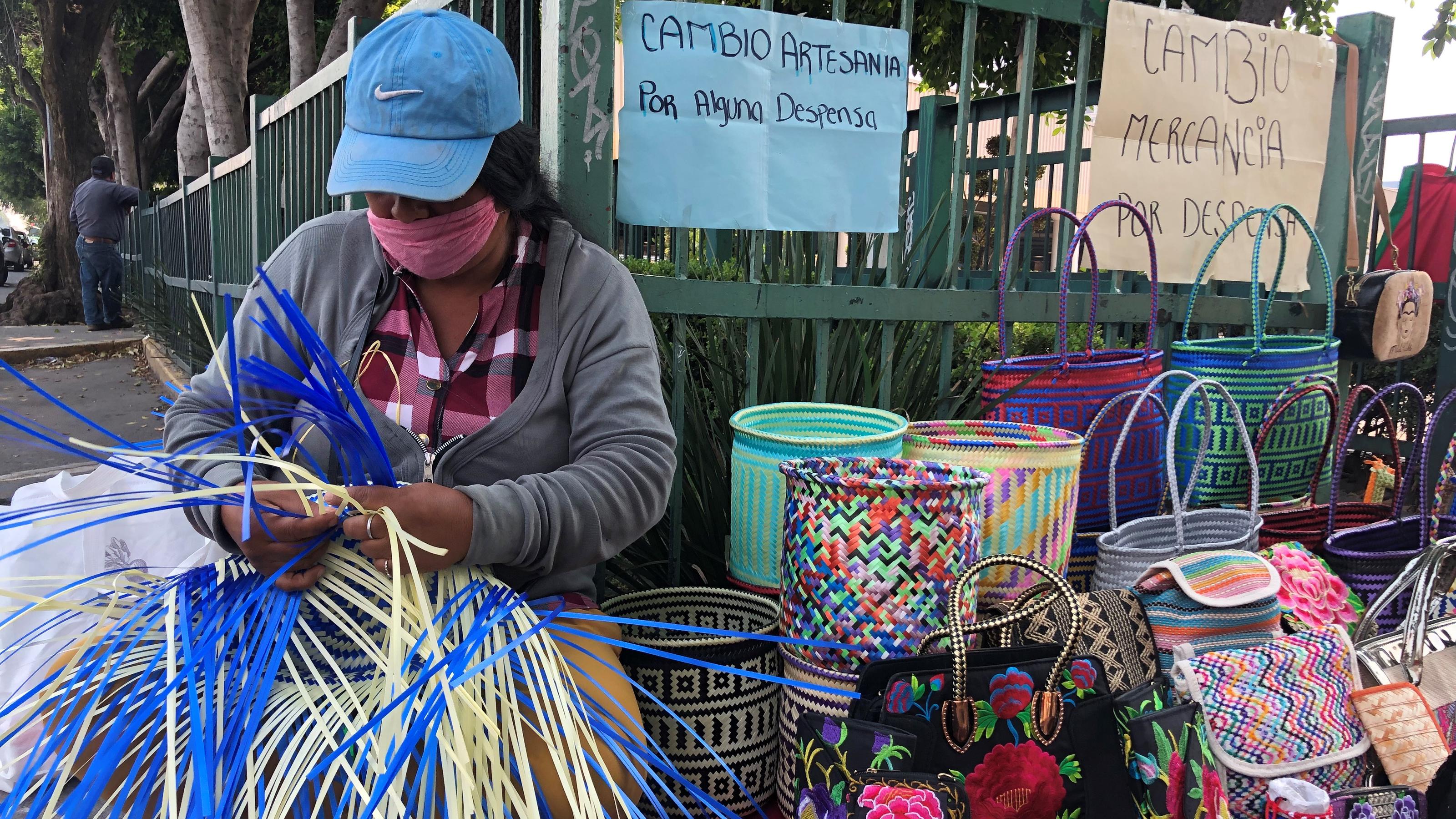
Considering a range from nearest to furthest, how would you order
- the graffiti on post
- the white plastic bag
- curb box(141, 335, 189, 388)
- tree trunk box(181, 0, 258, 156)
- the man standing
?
the white plastic bag → the graffiti on post → curb box(141, 335, 189, 388) → tree trunk box(181, 0, 258, 156) → the man standing

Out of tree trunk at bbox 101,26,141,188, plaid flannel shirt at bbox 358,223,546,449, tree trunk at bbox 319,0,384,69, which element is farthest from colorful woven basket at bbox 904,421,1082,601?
tree trunk at bbox 101,26,141,188

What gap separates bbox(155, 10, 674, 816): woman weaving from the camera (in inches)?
55.4

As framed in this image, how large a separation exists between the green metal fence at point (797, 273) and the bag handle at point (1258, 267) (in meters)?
0.13

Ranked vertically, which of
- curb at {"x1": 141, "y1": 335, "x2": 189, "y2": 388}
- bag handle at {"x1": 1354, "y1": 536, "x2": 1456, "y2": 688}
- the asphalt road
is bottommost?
the asphalt road

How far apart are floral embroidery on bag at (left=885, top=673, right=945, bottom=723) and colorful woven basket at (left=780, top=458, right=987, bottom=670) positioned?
172mm

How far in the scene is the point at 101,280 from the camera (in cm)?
1172

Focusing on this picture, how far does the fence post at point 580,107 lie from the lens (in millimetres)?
1831

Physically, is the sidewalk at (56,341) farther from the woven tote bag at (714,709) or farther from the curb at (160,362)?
the woven tote bag at (714,709)

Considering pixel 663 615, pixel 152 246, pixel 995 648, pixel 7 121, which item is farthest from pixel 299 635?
pixel 7 121

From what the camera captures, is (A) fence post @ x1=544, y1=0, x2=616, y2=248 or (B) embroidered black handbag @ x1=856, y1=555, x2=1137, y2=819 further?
(A) fence post @ x1=544, y1=0, x2=616, y2=248

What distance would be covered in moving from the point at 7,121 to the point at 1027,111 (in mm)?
42187

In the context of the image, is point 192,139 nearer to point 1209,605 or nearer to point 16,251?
point 1209,605

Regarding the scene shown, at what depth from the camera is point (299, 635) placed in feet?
A: 4.34

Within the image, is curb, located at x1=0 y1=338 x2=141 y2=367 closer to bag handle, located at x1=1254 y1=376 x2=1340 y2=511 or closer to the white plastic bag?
the white plastic bag
